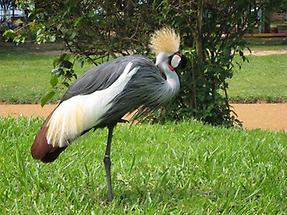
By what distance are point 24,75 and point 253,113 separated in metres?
8.59

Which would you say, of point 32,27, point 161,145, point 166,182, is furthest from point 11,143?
point 32,27

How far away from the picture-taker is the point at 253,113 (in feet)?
34.6

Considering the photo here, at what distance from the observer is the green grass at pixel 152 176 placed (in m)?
3.83

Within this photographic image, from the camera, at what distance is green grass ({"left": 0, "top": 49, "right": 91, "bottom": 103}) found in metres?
13.0

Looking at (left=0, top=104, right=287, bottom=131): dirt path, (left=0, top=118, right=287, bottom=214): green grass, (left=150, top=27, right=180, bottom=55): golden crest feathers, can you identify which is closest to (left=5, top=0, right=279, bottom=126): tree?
(left=0, top=104, right=287, bottom=131): dirt path

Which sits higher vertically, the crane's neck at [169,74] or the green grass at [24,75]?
the crane's neck at [169,74]

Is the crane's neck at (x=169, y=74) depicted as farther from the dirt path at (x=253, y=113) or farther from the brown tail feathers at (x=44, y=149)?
the dirt path at (x=253, y=113)

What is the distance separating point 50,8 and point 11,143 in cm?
292

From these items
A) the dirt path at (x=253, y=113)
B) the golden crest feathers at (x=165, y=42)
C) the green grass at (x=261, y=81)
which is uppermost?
the golden crest feathers at (x=165, y=42)

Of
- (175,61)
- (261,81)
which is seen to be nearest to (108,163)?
(175,61)

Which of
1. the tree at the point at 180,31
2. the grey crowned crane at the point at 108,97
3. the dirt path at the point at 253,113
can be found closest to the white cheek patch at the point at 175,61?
the grey crowned crane at the point at 108,97

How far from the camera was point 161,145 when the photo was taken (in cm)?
580

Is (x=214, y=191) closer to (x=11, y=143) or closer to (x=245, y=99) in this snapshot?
(x=11, y=143)

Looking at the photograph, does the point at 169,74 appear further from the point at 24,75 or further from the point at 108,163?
the point at 24,75
